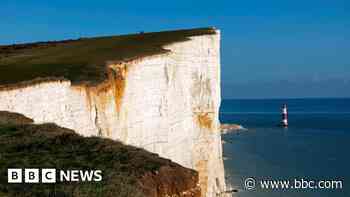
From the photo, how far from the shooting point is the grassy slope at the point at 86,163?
787cm

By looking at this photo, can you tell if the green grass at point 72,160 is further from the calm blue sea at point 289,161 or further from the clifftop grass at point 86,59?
the calm blue sea at point 289,161

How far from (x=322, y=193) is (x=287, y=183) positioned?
434 centimetres

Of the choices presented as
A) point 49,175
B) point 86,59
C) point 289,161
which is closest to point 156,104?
point 86,59

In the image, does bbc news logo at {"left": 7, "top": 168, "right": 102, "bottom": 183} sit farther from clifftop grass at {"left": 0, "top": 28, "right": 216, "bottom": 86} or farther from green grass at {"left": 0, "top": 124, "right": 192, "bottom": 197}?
clifftop grass at {"left": 0, "top": 28, "right": 216, "bottom": 86}

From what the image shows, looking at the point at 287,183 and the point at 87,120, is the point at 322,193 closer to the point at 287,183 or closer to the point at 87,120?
the point at 287,183

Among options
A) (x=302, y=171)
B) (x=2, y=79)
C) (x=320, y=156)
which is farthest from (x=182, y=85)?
(x=320, y=156)

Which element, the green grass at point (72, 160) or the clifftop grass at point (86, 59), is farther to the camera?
the clifftop grass at point (86, 59)

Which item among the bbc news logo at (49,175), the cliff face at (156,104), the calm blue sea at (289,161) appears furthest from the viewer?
the calm blue sea at (289,161)

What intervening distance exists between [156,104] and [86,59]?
3.33m

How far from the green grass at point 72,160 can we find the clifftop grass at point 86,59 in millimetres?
6577

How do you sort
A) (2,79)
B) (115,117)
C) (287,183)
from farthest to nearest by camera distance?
(287,183)
(115,117)
(2,79)

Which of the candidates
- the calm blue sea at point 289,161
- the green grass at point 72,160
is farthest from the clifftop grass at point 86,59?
the calm blue sea at point 289,161

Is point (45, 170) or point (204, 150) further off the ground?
point (204, 150)

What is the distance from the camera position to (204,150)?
2984 cm
